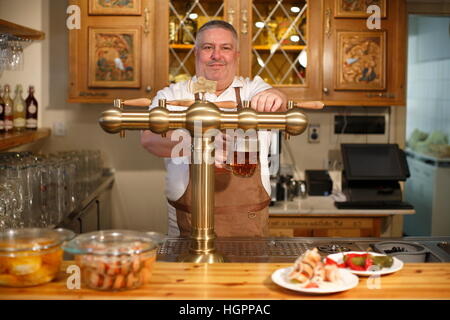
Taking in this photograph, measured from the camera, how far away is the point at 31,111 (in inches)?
173

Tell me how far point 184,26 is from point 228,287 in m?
3.07

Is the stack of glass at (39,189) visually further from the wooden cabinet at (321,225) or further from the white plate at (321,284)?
the white plate at (321,284)

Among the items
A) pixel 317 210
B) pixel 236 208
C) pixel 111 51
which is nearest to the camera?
pixel 236 208

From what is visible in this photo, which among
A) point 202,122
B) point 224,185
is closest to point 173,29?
point 224,185

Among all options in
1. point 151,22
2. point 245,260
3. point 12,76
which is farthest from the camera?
point 12,76

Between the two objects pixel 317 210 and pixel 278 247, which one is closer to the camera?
pixel 278 247

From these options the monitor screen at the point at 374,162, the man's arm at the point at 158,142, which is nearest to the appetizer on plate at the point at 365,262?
the man's arm at the point at 158,142

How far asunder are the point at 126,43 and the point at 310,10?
1224 mm

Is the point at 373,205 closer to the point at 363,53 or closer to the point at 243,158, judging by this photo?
the point at 363,53

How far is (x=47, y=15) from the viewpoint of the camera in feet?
14.8

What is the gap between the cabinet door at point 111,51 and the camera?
4.12 meters

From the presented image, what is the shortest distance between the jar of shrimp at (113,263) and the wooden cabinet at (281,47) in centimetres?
286
